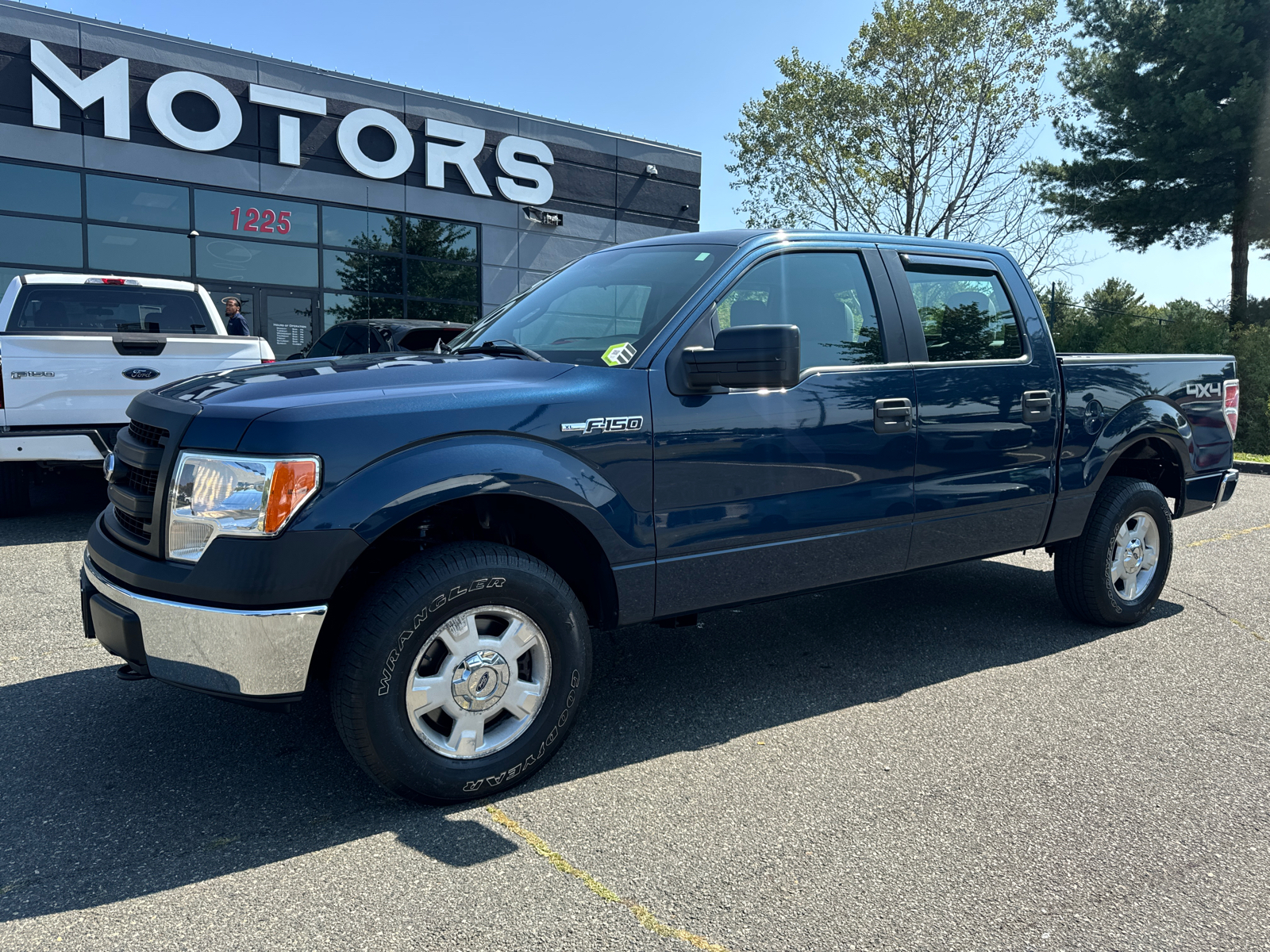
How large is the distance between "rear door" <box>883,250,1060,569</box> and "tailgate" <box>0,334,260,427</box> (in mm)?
5533

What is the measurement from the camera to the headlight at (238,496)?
8.68 feet

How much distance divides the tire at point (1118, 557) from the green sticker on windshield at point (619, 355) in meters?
2.89

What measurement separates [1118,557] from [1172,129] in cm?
2102

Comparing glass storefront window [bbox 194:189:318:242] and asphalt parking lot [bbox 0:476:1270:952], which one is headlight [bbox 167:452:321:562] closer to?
asphalt parking lot [bbox 0:476:1270:952]

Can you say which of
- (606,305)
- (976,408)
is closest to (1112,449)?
(976,408)

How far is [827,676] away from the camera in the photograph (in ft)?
13.9

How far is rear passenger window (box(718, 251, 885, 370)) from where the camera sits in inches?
145

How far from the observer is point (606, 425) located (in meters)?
3.15

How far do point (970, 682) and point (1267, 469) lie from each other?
40.0ft

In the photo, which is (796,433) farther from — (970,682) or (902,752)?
(970,682)

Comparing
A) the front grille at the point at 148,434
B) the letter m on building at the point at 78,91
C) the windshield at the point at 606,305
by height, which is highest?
the letter m on building at the point at 78,91

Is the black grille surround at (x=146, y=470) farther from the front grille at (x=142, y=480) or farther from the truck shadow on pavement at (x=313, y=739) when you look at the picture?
the truck shadow on pavement at (x=313, y=739)

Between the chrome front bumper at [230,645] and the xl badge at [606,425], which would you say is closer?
the chrome front bumper at [230,645]

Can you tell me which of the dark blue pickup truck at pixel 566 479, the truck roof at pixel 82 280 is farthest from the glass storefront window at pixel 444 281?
the dark blue pickup truck at pixel 566 479
